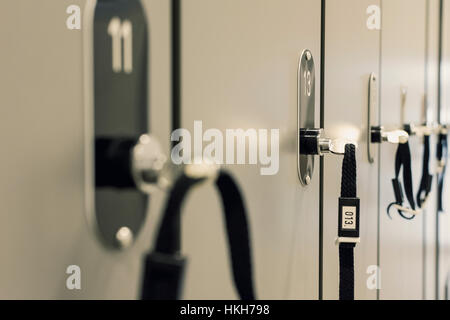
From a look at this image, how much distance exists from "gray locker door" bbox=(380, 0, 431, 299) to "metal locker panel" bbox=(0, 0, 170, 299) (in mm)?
749

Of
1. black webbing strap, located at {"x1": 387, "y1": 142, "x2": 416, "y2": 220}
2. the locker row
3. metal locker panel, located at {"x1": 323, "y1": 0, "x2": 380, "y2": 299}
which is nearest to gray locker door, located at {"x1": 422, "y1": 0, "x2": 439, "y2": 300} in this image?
black webbing strap, located at {"x1": 387, "y1": 142, "x2": 416, "y2": 220}

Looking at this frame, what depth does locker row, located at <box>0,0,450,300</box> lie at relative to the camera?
0.29m

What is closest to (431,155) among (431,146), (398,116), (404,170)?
(431,146)

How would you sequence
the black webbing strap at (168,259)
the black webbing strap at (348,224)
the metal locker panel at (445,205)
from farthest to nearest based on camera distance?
1. the metal locker panel at (445,205)
2. the black webbing strap at (348,224)
3. the black webbing strap at (168,259)

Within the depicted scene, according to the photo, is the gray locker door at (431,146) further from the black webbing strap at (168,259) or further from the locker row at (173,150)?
the black webbing strap at (168,259)

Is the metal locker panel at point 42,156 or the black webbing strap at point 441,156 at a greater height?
the metal locker panel at point 42,156

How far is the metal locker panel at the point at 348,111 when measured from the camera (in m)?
0.73

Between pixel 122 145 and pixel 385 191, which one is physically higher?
pixel 122 145

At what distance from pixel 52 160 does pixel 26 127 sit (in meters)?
0.02

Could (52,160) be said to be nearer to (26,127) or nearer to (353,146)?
(26,127)

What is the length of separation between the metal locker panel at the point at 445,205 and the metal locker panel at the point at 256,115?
3.21ft

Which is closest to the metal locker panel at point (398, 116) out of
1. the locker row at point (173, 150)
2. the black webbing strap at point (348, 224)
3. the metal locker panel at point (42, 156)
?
the locker row at point (173, 150)

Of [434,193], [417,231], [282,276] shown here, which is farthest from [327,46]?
[434,193]

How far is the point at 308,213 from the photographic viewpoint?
26.8 inches
